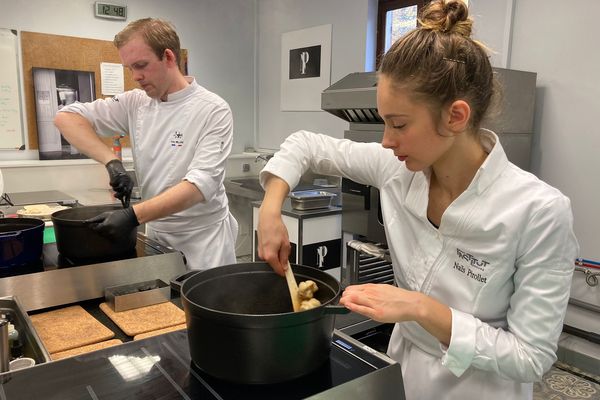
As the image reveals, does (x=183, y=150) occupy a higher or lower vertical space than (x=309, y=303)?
higher

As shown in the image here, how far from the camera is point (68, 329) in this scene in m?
1.09

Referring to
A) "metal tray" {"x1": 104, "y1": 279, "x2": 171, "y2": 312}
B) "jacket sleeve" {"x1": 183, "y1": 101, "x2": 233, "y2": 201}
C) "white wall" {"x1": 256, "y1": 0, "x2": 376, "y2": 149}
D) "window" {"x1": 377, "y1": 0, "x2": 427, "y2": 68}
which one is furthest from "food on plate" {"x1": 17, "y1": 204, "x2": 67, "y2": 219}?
"window" {"x1": 377, "y1": 0, "x2": 427, "y2": 68}

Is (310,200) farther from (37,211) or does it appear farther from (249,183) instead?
(37,211)

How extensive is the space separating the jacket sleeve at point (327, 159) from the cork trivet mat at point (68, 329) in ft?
1.71

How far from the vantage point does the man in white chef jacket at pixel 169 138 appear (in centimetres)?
173

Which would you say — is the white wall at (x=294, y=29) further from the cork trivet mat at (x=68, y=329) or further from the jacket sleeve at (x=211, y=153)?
the cork trivet mat at (x=68, y=329)

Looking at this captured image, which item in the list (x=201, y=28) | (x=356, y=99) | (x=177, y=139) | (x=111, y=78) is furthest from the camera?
(x=201, y=28)

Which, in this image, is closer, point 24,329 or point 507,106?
point 24,329

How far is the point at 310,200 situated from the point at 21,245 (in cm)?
208

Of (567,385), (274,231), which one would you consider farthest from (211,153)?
(567,385)

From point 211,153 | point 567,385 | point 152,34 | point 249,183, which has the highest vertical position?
point 152,34

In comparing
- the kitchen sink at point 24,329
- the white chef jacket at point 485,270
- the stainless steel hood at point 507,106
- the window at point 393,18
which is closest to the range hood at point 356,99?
the stainless steel hood at point 507,106

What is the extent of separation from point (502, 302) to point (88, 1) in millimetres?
3858

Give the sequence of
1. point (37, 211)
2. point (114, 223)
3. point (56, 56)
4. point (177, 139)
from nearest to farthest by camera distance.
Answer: point (114, 223)
point (177, 139)
point (37, 211)
point (56, 56)
